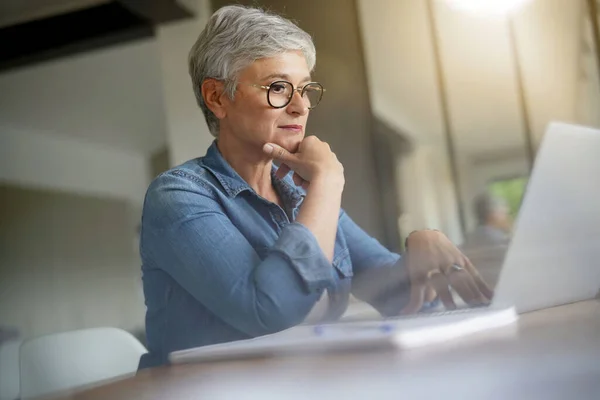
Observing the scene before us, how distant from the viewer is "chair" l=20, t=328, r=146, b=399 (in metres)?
0.69

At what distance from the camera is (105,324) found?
72cm

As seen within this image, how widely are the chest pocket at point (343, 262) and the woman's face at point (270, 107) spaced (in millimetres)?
118

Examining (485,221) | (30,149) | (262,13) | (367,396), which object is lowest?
(367,396)

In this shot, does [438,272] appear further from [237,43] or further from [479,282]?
[237,43]

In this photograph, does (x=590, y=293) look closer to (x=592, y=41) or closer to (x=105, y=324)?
(x=592, y=41)

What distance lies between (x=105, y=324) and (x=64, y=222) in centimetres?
16

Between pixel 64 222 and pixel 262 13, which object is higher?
pixel 262 13

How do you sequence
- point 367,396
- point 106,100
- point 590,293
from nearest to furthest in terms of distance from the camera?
1. point 367,396
2. point 590,293
3. point 106,100

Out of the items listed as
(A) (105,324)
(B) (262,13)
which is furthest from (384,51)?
(A) (105,324)

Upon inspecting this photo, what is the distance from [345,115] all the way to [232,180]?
0.46ft

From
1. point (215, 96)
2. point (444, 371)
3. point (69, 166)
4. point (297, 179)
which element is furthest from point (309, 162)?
point (69, 166)

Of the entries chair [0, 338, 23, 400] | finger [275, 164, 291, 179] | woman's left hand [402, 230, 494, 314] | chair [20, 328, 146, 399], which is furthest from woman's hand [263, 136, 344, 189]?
chair [0, 338, 23, 400]

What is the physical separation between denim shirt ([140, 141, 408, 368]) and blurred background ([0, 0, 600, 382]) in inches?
1.5

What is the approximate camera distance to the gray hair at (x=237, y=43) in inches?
24.9
